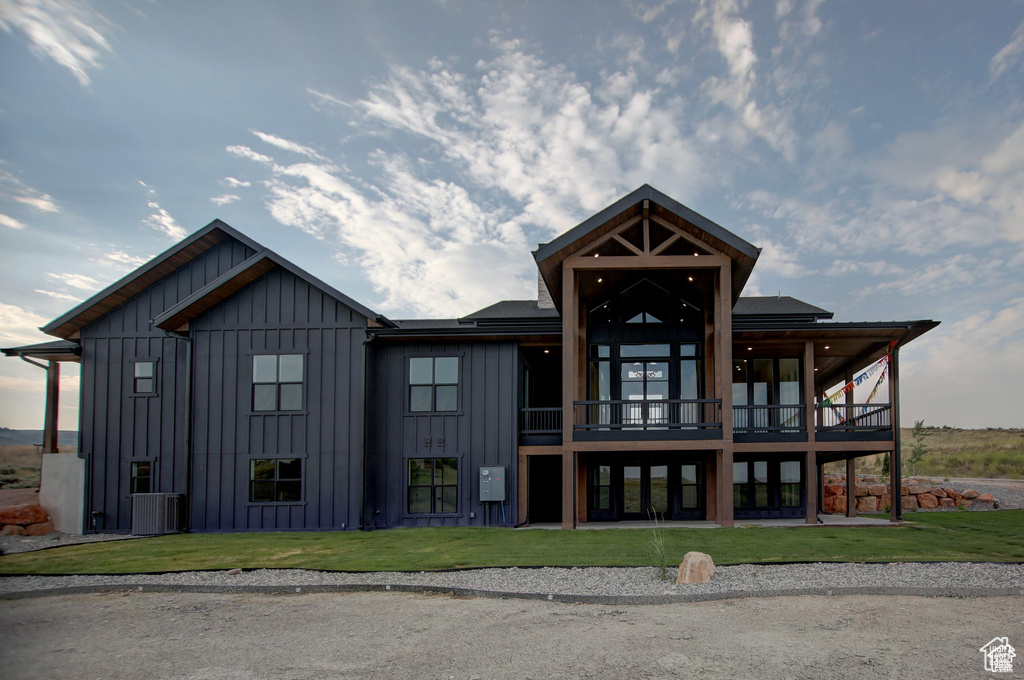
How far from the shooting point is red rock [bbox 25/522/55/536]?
55.2 feet

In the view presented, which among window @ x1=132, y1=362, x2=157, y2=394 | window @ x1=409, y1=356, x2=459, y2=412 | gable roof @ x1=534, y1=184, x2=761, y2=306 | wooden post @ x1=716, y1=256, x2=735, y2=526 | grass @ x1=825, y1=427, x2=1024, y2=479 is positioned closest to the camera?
gable roof @ x1=534, y1=184, x2=761, y2=306

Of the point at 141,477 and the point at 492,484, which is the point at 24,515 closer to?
the point at 141,477

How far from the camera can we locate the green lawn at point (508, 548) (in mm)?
11336

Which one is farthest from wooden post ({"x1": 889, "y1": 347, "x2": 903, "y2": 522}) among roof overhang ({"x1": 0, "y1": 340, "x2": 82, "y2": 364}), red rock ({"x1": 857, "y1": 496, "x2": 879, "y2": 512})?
roof overhang ({"x1": 0, "y1": 340, "x2": 82, "y2": 364})

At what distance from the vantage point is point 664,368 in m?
18.5

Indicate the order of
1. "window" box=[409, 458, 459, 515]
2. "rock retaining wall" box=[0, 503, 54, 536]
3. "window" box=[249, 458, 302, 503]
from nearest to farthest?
1. "rock retaining wall" box=[0, 503, 54, 536]
2. "window" box=[249, 458, 302, 503]
3. "window" box=[409, 458, 459, 515]

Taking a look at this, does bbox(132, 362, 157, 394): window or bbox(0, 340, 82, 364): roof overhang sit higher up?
bbox(0, 340, 82, 364): roof overhang

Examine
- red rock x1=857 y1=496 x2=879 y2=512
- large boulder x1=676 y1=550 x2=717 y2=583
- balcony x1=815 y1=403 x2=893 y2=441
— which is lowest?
red rock x1=857 y1=496 x2=879 y2=512

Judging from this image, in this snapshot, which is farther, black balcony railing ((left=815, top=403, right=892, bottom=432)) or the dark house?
black balcony railing ((left=815, top=403, right=892, bottom=432))

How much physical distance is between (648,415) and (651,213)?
5203 millimetres

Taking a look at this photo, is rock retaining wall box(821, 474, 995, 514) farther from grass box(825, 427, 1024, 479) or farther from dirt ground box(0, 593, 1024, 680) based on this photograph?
dirt ground box(0, 593, 1024, 680)

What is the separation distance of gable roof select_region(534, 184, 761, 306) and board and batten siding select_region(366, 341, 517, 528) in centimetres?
283

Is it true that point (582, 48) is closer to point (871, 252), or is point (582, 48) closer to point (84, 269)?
point (871, 252)

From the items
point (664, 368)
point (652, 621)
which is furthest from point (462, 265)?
point (652, 621)
